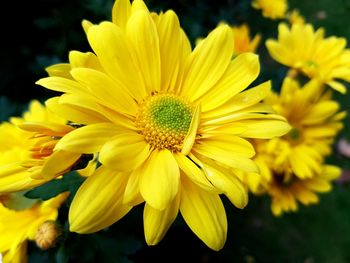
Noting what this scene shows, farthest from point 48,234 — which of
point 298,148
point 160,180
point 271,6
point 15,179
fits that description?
point 271,6

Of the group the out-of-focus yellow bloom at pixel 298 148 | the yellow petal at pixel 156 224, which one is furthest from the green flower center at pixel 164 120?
the out-of-focus yellow bloom at pixel 298 148

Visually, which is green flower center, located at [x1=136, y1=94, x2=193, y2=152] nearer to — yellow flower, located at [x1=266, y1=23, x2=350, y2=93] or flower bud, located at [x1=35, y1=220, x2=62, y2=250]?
flower bud, located at [x1=35, y1=220, x2=62, y2=250]

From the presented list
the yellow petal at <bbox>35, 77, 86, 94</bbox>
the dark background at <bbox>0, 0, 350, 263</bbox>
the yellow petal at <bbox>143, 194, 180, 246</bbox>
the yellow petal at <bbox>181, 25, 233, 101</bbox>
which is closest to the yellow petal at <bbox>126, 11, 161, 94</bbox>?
the yellow petal at <bbox>181, 25, 233, 101</bbox>

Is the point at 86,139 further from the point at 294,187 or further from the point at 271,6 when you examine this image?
the point at 271,6

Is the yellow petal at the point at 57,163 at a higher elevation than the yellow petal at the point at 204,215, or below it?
higher

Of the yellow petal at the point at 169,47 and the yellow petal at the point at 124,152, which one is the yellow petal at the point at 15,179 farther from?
the yellow petal at the point at 169,47

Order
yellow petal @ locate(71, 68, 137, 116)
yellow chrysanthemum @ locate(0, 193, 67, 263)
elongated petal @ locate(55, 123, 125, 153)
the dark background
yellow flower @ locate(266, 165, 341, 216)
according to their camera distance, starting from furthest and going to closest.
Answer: the dark background < yellow flower @ locate(266, 165, 341, 216) < yellow chrysanthemum @ locate(0, 193, 67, 263) < yellow petal @ locate(71, 68, 137, 116) < elongated petal @ locate(55, 123, 125, 153)
